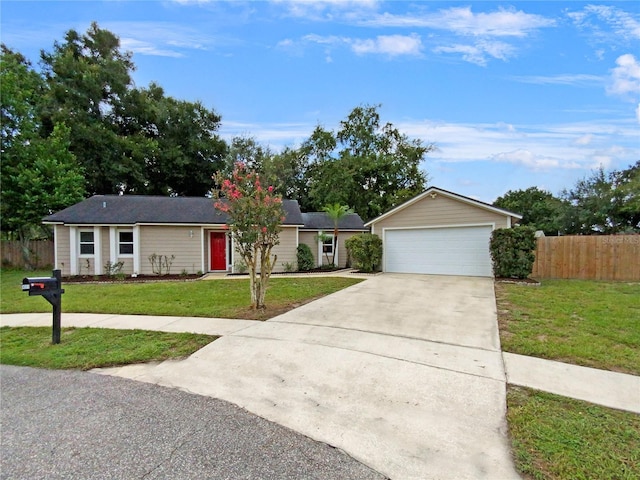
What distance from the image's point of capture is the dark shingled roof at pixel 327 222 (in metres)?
17.7

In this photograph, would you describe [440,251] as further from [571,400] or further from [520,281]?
[571,400]

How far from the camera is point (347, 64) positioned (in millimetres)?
12719

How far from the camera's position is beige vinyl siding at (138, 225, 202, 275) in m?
14.4

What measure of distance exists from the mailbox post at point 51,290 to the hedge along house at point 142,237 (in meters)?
8.81

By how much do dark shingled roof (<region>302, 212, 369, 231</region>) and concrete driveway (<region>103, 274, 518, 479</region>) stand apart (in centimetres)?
1132

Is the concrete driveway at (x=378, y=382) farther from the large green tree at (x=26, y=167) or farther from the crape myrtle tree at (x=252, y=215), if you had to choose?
the large green tree at (x=26, y=167)

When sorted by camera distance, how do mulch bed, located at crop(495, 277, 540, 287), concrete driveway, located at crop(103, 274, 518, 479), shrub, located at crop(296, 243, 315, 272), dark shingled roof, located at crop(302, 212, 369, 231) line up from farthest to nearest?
1. dark shingled roof, located at crop(302, 212, 369, 231)
2. shrub, located at crop(296, 243, 315, 272)
3. mulch bed, located at crop(495, 277, 540, 287)
4. concrete driveway, located at crop(103, 274, 518, 479)

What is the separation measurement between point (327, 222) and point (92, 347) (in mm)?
13931

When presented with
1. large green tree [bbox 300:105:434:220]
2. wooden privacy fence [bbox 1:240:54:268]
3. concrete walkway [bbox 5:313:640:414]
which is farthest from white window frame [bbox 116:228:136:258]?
large green tree [bbox 300:105:434:220]

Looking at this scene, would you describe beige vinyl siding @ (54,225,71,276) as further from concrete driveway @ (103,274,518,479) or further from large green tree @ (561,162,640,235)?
large green tree @ (561,162,640,235)

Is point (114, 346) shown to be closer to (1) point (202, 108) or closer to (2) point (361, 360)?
(2) point (361, 360)

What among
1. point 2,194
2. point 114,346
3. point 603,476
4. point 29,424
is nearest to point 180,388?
point 29,424

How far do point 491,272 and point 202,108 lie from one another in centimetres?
2369

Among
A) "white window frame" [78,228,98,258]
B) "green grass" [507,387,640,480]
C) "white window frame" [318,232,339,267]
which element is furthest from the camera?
"white window frame" [318,232,339,267]
